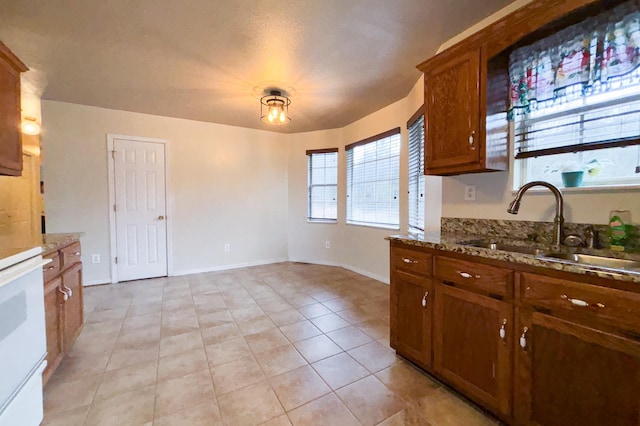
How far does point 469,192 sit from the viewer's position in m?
2.12

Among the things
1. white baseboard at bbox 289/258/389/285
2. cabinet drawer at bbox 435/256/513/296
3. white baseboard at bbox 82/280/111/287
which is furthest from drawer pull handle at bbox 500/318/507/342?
white baseboard at bbox 82/280/111/287

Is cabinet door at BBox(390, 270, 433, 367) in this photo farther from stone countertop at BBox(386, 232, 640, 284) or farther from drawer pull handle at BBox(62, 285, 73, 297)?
drawer pull handle at BBox(62, 285, 73, 297)

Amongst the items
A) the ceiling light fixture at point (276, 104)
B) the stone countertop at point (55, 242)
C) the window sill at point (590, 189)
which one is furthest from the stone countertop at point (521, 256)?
the stone countertop at point (55, 242)

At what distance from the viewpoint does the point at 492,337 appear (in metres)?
1.37

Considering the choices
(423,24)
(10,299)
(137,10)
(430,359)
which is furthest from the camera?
(423,24)

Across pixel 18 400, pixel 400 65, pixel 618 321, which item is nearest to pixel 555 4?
pixel 400 65

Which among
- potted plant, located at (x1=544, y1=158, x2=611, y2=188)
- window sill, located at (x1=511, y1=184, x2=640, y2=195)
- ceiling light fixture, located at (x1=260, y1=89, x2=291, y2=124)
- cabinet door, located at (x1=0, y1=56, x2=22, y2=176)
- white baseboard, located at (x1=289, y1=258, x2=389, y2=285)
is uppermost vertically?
ceiling light fixture, located at (x1=260, y1=89, x2=291, y2=124)

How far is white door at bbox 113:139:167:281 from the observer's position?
3775mm

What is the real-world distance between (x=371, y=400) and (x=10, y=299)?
181 centimetres

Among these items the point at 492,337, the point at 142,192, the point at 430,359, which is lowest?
the point at 430,359

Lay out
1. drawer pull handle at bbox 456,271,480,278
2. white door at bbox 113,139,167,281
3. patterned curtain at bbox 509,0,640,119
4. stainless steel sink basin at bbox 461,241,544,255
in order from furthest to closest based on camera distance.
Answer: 1. white door at bbox 113,139,167,281
2. stainless steel sink basin at bbox 461,241,544,255
3. drawer pull handle at bbox 456,271,480,278
4. patterned curtain at bbox 509,0,640,119

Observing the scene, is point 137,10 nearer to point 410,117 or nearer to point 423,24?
point 423,24

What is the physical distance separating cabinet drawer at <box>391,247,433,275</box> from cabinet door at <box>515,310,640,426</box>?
1.76 feet

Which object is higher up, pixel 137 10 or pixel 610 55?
pixel 137 10
